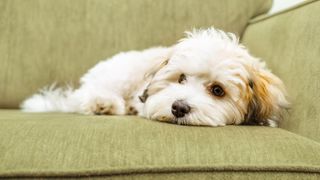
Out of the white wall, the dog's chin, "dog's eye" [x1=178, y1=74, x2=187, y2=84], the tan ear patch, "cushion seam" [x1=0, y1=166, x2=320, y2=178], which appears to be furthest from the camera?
the white wall

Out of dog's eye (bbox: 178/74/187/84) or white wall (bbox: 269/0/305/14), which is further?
white wall (bbox: 269/0/305/14)

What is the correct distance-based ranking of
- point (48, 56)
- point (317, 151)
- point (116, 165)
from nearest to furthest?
1. point (116, 165)
2. point (317, 151)
3. point (48, 56)

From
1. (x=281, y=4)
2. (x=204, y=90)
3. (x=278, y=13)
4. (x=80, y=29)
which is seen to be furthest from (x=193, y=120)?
(x=281, y=4)

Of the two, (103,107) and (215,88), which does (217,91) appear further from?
(103,107)

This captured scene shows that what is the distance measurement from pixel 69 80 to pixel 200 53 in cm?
85

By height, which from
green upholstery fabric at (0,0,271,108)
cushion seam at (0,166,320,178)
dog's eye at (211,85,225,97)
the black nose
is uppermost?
green upholstery fabric at (0,0,271,108)

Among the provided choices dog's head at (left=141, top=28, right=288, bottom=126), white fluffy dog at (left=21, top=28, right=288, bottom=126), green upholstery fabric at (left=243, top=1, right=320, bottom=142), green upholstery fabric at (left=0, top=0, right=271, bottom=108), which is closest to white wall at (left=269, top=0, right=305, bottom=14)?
green upholstery fabric at (left=0, top=0, right=271, bottom=108)

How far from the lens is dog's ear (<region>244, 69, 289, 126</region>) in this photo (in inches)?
76.2

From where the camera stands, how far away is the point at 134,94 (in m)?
2.38

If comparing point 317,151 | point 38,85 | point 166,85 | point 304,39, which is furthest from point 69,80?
point 317,151

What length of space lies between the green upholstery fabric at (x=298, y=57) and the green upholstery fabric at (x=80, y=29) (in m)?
0.33

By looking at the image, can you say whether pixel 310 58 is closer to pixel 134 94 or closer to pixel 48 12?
pixel 134 94

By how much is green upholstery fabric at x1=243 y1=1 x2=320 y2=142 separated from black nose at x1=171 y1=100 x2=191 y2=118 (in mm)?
411

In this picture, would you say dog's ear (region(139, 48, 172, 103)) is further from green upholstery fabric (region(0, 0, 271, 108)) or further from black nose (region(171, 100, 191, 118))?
green upholstery fabric (region(0, 0, 271, 108))
